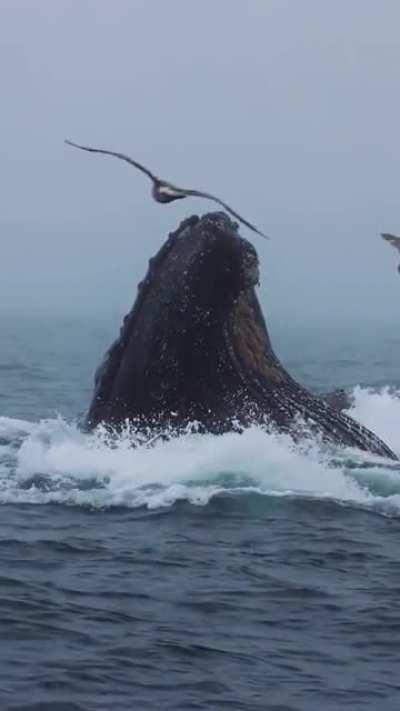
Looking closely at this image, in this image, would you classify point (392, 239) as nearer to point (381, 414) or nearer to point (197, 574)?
point (197, 574)

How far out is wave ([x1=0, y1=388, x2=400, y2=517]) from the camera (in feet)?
49.3

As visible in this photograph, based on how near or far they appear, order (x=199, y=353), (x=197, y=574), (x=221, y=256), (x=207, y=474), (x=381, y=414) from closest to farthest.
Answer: (x=197, y=574) < (x=221, y=256) < (x=199, y=353) < (x=207, y=474) < (x=381, y=414)

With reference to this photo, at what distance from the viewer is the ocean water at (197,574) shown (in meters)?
9.30

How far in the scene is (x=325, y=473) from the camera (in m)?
15.4

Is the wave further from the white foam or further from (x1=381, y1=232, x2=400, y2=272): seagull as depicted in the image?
the white foam

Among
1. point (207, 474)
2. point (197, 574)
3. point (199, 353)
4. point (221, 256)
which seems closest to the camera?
point (197, 574)

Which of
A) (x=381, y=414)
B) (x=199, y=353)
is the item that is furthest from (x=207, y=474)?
(x=381, y=414)

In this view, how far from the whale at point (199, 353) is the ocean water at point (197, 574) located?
272mm

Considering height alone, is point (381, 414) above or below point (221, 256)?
below

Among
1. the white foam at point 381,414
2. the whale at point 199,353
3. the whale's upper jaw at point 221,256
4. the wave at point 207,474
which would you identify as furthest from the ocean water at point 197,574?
the white foam at point 381,414

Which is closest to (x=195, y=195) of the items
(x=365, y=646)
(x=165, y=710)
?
(x=365, y=646)

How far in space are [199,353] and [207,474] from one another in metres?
1.59

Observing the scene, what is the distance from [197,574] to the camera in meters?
11.8

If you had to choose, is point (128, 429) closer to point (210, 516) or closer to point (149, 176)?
point (210, 516)
